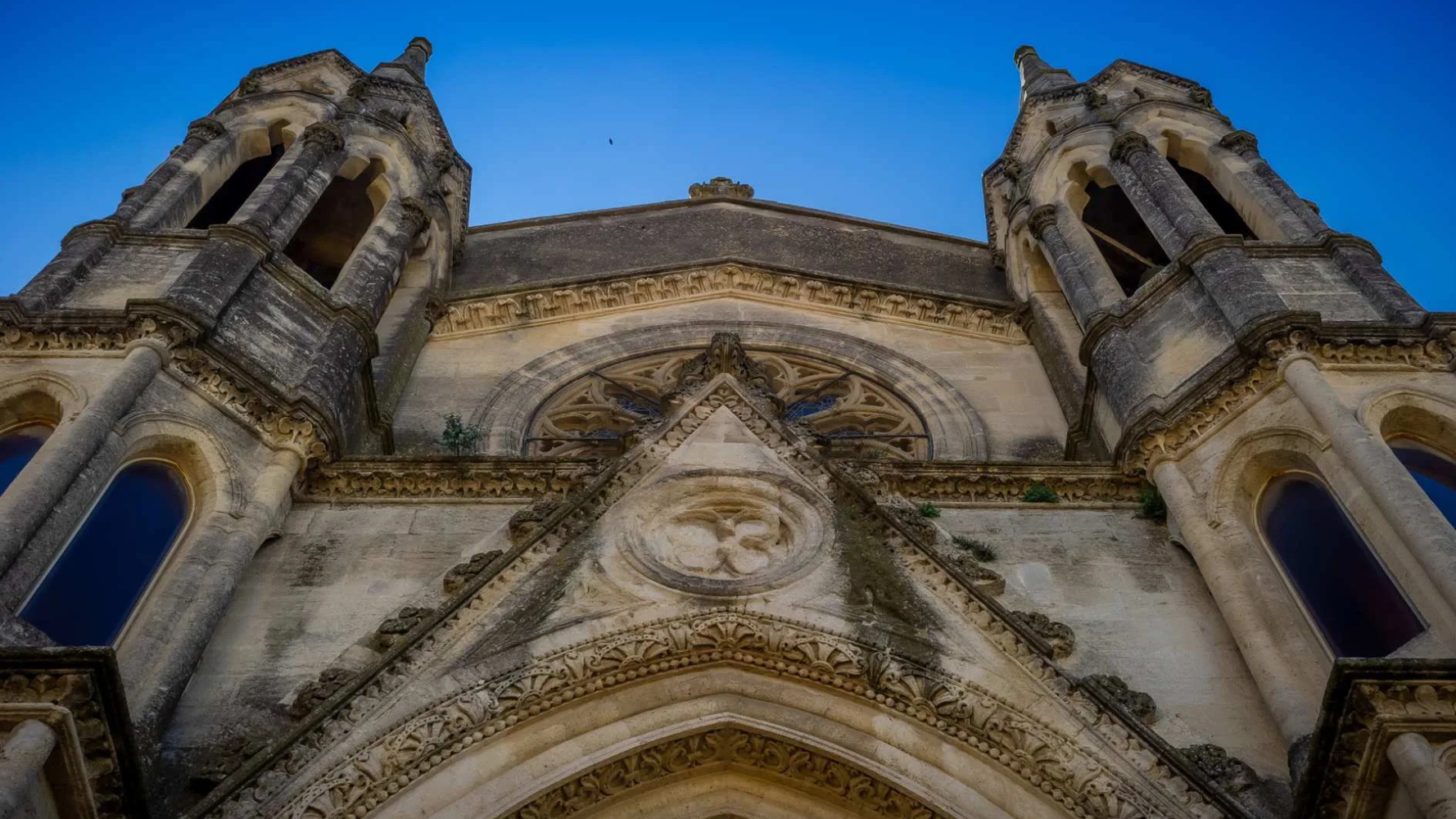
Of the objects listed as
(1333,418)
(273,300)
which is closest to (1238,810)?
(1333,418)

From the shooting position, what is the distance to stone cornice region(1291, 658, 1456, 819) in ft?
22.1

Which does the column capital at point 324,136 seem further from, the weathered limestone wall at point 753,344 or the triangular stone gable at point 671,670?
the triangular stone gable at point 671,670

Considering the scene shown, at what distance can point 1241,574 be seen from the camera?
957 cm

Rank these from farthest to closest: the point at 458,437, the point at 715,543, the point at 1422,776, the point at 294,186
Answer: the point at 294,186 < the point at 458,437 < the point at 715,543 < the point at 1422,776

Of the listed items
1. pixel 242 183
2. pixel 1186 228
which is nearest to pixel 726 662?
pixel 1186 228

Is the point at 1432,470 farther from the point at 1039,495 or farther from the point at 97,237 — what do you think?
the point at 97,237

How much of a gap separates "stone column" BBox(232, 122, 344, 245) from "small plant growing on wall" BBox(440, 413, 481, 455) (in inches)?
86.8

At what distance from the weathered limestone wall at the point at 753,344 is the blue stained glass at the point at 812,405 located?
67cm

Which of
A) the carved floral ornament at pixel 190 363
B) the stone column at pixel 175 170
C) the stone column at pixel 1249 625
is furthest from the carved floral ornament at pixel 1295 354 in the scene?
the stone column at pixel 175 170

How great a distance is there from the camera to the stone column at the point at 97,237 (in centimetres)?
1123

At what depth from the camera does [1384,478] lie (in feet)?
29.8

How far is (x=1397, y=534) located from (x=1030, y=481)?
3002 millimetres

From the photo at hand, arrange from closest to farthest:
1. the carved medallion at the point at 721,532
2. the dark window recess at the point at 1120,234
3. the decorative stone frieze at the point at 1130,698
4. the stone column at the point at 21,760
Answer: the stone column at the point at 21,760 → the decorative stone frieze at the point at 1130,698 → the carved medallion at the point at 721,532 → the dark window recess at the point at 1120,234

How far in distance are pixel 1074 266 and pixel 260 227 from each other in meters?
7.71
